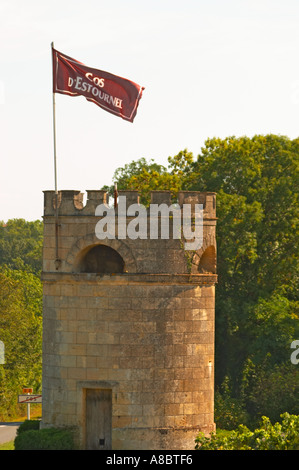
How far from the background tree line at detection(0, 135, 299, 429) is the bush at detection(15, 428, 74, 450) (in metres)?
13.5

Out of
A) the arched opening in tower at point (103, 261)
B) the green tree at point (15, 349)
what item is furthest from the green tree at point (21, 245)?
the arched opening in tower at point (103, 261)

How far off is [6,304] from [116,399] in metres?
30.5

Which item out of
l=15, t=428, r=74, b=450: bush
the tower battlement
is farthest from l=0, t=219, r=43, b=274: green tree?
the tower battlement

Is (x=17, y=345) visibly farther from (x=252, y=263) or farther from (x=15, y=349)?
(x=252, y=263)

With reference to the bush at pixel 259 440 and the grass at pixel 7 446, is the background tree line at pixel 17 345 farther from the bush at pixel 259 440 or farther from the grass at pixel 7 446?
the bush at pixel 259 440

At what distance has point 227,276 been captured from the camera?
46750 mm

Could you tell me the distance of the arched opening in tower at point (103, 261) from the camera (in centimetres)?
3309

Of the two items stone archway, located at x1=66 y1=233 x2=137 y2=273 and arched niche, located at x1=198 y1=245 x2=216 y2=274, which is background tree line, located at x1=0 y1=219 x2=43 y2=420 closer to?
stone archway, located at x1=66 y1=233 x2=137 y2=273

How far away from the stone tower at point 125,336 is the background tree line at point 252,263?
12.0m

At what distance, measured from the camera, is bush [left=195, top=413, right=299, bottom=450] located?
98.4 ft

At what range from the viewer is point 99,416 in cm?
3188

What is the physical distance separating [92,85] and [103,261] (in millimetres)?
6357

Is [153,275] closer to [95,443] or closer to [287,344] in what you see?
[95,443]

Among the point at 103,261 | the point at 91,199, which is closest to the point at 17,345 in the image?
the point at 103,261
